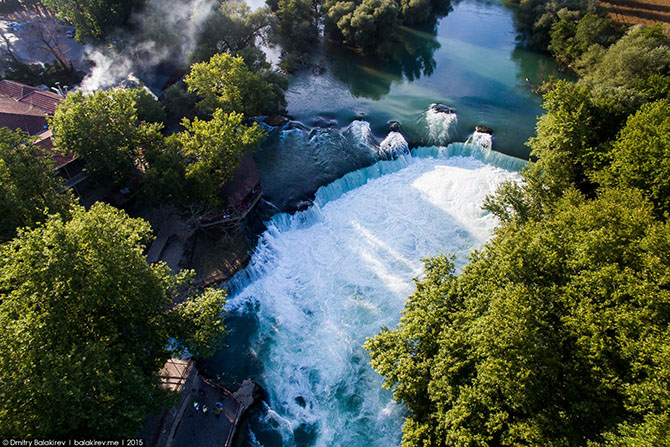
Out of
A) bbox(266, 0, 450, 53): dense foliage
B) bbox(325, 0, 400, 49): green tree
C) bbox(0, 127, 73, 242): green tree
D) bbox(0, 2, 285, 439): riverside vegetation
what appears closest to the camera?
bbox(0, 2, 285, 439): riverside vegetation

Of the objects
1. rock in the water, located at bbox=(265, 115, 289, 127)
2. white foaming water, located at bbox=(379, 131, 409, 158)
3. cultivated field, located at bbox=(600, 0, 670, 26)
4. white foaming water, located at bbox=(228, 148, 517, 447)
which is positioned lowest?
white foaming water, located at bbox=(228, 148, 517, 447)

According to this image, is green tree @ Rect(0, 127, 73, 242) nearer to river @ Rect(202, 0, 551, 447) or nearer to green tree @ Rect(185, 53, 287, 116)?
river @ Rect(202, 0, 551, 447)

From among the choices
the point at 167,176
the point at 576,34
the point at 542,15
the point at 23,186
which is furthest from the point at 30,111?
the point at 542,15

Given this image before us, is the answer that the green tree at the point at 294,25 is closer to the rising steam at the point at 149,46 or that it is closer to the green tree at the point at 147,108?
the rising steam at the point at 149,46

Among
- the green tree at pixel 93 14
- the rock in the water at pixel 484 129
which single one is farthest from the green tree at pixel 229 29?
the rock in the water at pixel 484 129

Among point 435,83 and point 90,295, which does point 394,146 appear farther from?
point 90,295

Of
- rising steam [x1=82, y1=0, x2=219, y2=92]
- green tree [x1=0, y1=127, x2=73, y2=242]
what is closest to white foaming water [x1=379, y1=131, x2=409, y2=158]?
rising steam [x1=82, y1=0, x2=219, y2=92]

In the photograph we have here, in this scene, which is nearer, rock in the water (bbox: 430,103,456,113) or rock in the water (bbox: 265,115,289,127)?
rock in the water (bbox: 265,115,289,127)
